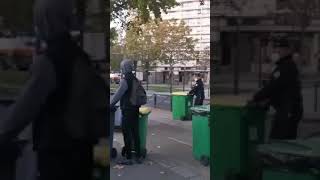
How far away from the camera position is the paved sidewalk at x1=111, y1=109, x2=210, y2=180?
302 inches

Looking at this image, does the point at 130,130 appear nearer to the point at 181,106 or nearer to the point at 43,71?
the point at 43,71

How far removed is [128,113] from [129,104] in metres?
0.16

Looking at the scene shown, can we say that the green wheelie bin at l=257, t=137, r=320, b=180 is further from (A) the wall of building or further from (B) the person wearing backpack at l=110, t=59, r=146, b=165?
(A) the wall of building

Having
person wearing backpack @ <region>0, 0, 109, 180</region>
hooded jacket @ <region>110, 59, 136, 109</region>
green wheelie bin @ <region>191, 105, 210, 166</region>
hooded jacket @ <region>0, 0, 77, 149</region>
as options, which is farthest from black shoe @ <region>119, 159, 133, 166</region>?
hooded jacket @ <region>0, 0, 77, 149</region>

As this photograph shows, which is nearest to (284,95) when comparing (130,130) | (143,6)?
(130,130)

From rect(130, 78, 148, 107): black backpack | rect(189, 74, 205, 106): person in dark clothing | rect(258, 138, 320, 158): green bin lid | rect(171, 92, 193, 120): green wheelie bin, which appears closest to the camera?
rect(258, 138, 320, 158): green bin lid

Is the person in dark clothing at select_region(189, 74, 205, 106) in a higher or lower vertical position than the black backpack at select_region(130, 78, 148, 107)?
lower

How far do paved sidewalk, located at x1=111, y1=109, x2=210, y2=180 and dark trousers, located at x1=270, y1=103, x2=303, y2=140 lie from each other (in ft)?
12.0

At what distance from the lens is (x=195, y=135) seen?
8.63 m

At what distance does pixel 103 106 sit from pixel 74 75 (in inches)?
11.1

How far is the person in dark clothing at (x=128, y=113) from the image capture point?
8789mm

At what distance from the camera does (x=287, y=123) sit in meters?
3.54

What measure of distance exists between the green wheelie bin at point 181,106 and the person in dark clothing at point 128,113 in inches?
236

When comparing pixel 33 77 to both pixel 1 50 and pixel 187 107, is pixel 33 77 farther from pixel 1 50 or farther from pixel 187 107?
pixel 187 107
